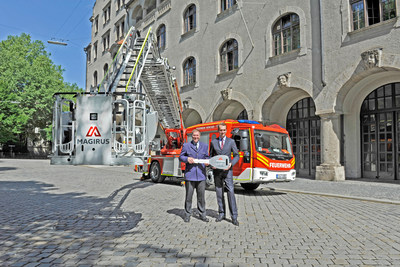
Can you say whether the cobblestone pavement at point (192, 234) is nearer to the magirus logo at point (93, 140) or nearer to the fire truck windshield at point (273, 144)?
the magirus logo at point (93, 140)

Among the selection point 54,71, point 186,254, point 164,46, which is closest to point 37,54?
point 54,71

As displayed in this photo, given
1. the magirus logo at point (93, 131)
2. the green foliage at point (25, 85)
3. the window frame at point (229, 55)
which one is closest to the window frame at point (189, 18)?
the window frame at point (229, 55)

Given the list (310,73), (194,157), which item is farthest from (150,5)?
(194,157)

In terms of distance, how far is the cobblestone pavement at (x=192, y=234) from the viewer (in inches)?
171

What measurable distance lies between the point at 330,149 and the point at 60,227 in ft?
39.5

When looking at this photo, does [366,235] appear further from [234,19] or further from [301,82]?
[234,19]

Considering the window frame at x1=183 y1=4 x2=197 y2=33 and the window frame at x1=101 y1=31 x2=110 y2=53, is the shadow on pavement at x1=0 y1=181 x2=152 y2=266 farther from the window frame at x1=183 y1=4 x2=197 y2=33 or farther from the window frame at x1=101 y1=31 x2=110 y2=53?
the window frame at x1=101 y1=31 x2=110 y2=53

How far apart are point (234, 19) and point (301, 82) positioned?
654 centimetres

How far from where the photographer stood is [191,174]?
6898 millimetres

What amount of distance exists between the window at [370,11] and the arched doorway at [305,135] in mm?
4818

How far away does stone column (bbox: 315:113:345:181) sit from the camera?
14.4 meters

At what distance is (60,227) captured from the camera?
6.06 meters

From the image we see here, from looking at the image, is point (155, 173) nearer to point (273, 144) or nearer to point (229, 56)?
point (273, 144)

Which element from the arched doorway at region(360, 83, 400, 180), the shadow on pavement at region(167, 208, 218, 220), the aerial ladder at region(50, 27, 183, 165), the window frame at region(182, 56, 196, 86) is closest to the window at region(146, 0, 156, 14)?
the window frame at region(182, 56, 196, 86)
